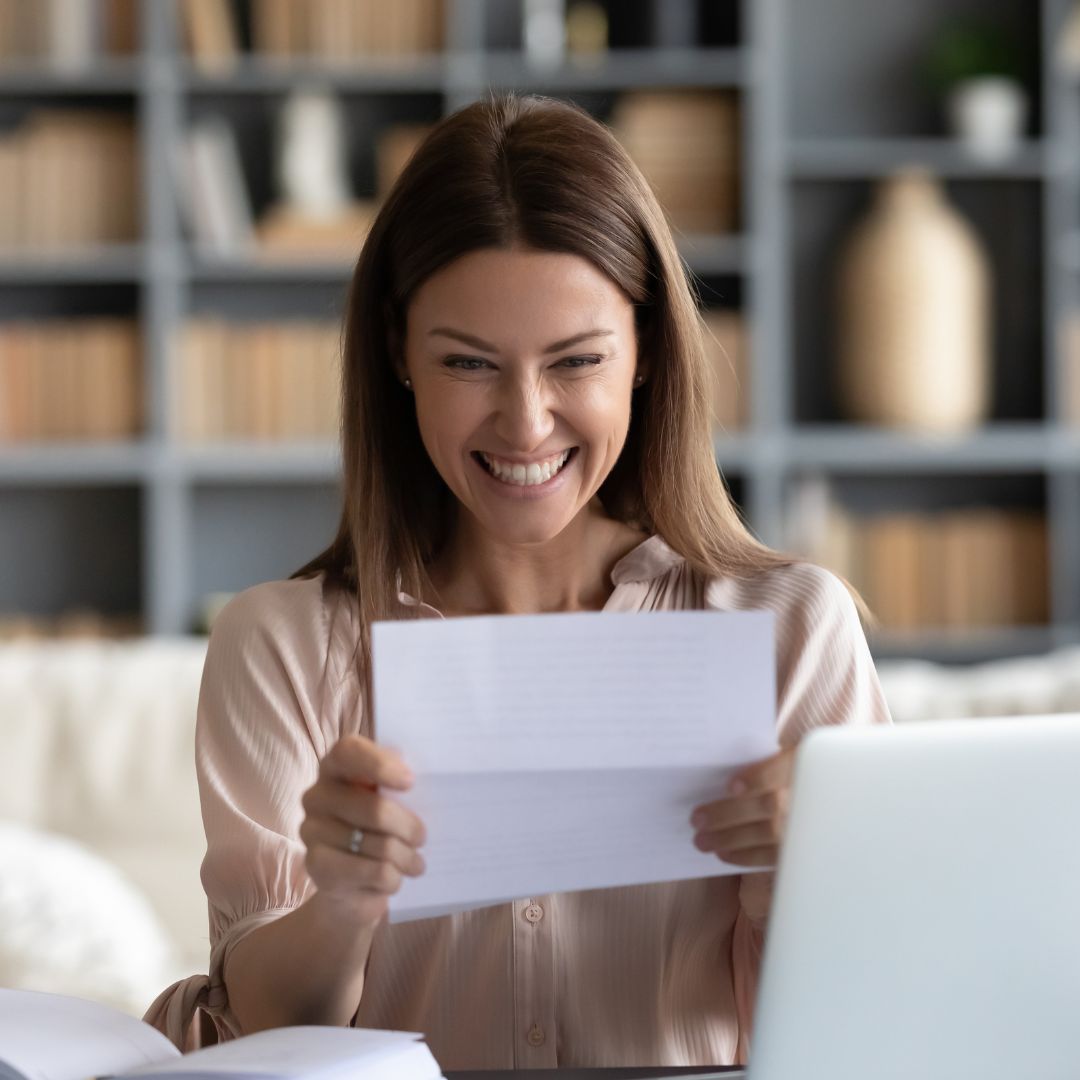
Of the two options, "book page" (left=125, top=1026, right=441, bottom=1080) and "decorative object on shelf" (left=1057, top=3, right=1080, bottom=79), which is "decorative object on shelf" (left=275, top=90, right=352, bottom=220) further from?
"book page" (left=125, top=1026, right=441, bottom=1080)

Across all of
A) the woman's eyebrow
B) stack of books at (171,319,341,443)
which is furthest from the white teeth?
stack of books at (171,319,341,443)

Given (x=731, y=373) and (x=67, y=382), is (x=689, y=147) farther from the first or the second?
(x=67, y=382)

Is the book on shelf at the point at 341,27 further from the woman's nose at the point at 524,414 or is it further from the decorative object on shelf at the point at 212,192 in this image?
the woman's nose at the point at 524,414

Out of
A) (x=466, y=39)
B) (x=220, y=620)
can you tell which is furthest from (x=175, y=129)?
(x=220, y=620)

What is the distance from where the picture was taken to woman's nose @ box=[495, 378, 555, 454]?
1283 mm

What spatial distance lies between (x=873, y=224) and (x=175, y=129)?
1653mm

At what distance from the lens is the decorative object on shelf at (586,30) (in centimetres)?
387

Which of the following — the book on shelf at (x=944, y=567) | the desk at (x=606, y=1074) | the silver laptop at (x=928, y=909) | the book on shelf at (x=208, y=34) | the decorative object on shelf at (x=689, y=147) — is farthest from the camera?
the book on shelf at (x=944, y=567)

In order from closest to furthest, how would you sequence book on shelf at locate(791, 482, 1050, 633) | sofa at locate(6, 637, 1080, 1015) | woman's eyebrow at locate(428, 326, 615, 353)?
woman's eyebrow at locate(428, 326, 615, 353) < sofa at locate(6, 637, 1080, 1015) < book on shelf at locate(791, 482, 1050, 633)

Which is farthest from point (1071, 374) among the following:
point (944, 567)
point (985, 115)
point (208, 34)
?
point (208, 34)

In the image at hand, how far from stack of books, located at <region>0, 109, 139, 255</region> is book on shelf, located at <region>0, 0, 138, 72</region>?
0.48 ft

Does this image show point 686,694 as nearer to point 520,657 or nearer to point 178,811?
point 520,657

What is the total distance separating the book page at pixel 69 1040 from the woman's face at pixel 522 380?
0.53 meters

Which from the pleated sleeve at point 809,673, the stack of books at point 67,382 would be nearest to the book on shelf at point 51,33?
the stack of books at point 67,382
